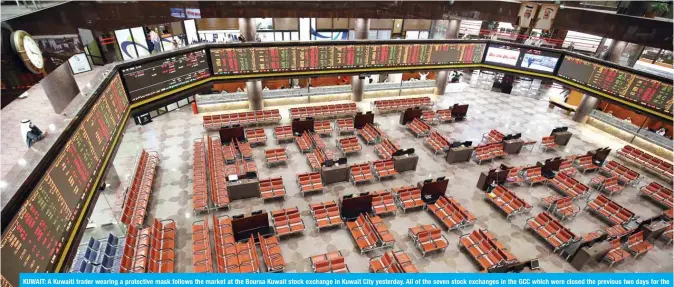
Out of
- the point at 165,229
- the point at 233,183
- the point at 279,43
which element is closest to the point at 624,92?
the point at 279,43

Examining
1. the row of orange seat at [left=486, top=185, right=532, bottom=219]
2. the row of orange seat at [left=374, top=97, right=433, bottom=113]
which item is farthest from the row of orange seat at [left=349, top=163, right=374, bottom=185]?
the row of orange seat at [left=374, top=97, right=433, bottom=113]

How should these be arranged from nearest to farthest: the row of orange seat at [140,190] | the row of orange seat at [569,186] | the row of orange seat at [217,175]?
the row of orange seat at [140,190] → the row of orange seat at [217,175] → the row of orange seat at [569,186]

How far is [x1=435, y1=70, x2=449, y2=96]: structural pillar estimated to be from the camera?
75.3 feet

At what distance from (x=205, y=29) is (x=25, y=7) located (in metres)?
13.6

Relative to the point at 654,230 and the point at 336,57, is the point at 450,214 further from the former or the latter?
the point at 336,57

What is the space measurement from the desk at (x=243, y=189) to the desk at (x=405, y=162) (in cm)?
600

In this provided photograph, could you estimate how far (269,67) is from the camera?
55.4 ft

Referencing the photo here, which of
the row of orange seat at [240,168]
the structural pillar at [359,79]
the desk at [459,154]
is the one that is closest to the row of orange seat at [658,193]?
the desk at [459,154]

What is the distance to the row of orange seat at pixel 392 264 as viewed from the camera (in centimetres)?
909

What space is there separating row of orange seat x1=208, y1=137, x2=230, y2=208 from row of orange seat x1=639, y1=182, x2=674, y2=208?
56.8 ft

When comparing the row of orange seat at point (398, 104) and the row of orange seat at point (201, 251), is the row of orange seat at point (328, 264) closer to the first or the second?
the row of orange seat at point (201, 251)

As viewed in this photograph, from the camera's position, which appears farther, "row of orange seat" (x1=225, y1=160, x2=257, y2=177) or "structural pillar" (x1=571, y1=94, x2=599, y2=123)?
"structural pillar" (x1=571, y1=94, x2=599, y2=123)

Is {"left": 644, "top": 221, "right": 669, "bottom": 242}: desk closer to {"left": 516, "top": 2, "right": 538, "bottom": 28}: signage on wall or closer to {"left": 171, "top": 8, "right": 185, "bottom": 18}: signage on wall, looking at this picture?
{"left": 516, "top": 2, "right": 538, "bottom": 28}: signage on wall

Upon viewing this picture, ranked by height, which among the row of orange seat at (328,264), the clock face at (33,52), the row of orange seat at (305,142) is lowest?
the row of orange seat at (328,264)
